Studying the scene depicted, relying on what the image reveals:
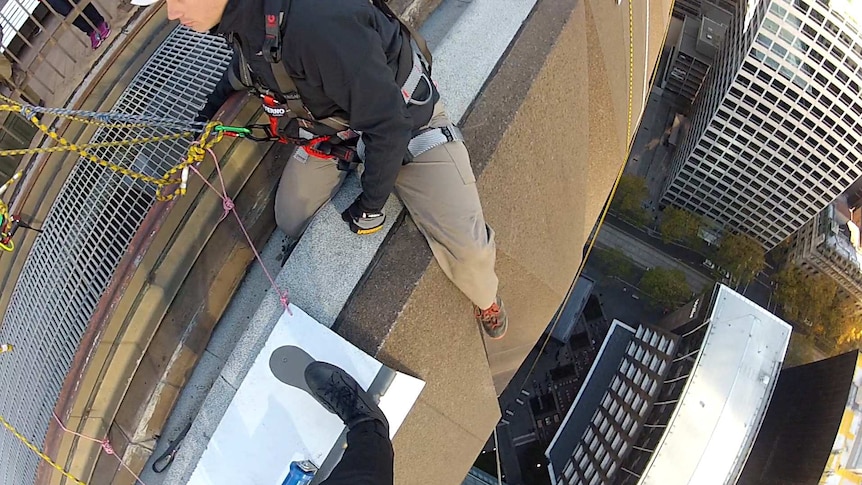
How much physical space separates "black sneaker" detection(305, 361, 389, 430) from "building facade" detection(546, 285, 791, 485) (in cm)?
1380

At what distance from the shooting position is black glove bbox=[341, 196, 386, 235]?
14.5 ft

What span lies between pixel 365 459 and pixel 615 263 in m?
24.0

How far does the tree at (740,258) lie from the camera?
26356 mm

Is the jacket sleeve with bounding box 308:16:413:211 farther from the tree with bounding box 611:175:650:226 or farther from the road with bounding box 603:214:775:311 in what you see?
the road with bounding box 603:214:775:311

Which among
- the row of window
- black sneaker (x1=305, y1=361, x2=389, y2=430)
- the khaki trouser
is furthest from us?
the row of window

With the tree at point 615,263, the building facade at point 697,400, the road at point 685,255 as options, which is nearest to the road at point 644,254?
the road at point 685,255

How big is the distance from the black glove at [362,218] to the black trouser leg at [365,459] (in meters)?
1.68

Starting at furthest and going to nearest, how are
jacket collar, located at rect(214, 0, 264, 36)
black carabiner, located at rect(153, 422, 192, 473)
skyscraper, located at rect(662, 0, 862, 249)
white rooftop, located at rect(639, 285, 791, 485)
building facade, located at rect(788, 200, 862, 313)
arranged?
building facade, located at rect(788, 200, 862, 313)
skyscraper, located at rect(662, 0, 862, 249)
white rooftop, located at rect(639, 285, 791, 485)
black carabiner, located at rect(153, 422, 192, 473)
jacket collar, located at rect(214, 0, 264, 36)

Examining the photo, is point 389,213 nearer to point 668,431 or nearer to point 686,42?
point 668,431

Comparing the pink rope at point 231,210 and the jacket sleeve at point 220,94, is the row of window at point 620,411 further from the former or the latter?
the jacket sleeve at point 220,94

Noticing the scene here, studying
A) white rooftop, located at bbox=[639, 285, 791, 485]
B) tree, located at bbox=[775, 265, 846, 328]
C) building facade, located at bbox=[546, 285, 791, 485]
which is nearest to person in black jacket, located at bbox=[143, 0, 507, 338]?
white rooftop, located at bbox=[639, 285, 791, 485]

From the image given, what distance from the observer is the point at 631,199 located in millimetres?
26516

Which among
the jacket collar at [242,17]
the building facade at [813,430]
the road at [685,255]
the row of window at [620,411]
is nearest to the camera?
the jacket collar at [242,17]

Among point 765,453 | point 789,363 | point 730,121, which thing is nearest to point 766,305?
point 789,363
